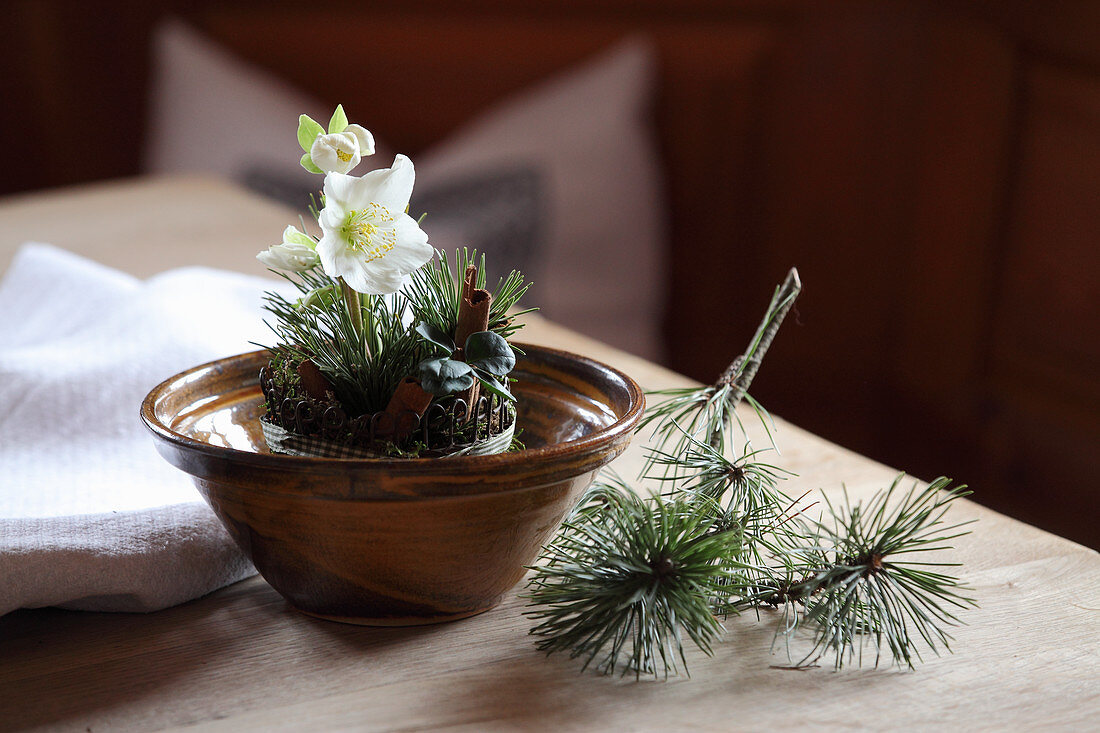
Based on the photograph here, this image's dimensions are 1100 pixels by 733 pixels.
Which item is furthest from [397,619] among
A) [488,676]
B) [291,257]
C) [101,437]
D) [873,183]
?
[873,183]

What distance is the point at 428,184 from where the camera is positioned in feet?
6.31

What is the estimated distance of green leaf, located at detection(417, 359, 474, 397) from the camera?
0.43m

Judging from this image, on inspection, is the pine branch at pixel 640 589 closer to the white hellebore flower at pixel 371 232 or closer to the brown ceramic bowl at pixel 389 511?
the brown ceramic bowl at pixel 389 511

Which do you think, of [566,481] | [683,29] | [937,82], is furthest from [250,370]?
A: [683,29]

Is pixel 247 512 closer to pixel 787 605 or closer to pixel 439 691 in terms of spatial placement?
pixel 439 691

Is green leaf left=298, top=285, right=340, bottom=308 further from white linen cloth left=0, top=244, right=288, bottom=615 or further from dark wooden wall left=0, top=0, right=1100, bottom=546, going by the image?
dark wooden wall left=0, top=0, right=1100, bottom=546

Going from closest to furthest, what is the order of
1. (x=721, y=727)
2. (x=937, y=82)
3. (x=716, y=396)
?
(x=721, y=727), (x=716, y=396), (x=937, y=82)

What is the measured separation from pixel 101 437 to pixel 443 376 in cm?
34

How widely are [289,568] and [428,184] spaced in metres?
1.53

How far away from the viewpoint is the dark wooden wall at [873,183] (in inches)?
51.1

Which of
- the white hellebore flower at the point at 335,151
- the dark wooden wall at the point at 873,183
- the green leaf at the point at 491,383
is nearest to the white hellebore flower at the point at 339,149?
the white hellebore flower at the point at 335,151

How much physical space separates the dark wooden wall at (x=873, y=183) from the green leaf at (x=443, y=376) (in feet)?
3.48

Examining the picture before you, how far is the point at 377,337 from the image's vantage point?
469mm

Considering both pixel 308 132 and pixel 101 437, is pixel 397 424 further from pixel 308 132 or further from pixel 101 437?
pixel 101 437
